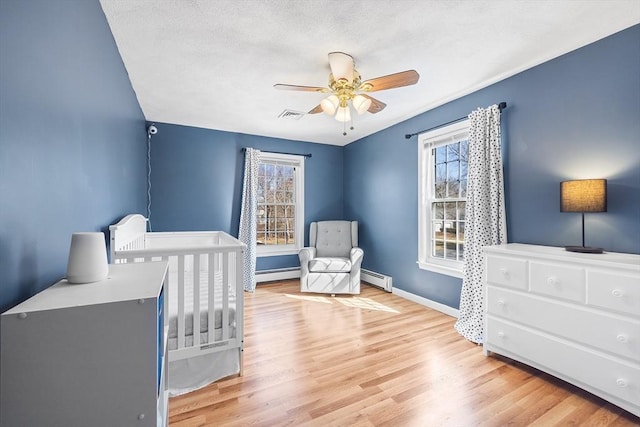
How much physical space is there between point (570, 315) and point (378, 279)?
96.1 inches

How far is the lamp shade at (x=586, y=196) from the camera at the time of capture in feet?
6.01

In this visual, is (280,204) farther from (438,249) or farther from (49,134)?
(49,134)

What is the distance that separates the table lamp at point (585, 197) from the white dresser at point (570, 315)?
0.27 meters

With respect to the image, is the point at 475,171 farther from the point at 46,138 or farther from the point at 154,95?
the point at 154,95

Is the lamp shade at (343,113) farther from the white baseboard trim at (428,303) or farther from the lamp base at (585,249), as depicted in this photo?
the white baseboard trim at (428,303)

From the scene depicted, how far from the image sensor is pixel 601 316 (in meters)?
1.65

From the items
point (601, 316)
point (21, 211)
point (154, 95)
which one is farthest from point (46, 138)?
point (601, 316)

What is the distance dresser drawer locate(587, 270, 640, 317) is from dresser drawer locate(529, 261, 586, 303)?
47mm

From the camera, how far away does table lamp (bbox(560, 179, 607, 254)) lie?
1.83 metres

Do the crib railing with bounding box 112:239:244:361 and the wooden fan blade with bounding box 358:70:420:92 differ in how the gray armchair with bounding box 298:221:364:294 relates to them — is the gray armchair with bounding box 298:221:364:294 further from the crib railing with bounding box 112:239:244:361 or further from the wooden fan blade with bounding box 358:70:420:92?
the wooden fan blade with bounding box 358:70:420:92

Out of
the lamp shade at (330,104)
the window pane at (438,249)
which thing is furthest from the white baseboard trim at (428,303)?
the lamp shade at (330,104)

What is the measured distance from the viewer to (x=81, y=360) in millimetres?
689

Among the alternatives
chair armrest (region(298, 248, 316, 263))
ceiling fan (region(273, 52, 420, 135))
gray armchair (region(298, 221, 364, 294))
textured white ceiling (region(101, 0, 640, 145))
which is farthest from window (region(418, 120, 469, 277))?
chair armrest (region(298, 248, 316, 263))

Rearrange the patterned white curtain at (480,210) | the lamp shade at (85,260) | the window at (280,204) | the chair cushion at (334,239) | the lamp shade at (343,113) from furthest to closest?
the window at (280,204) → the chair cushion at (334,239) → the patterned white curtain at (480,210) → the lamp shade at (343,113) → the lamp shade at (85,260)
